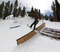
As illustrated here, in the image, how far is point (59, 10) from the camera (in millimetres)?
20375

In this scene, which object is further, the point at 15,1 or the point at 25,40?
the point at 15,1

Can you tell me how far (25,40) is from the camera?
11.6 feet

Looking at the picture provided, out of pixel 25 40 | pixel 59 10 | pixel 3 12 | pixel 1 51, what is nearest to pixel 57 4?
pixel 59 10

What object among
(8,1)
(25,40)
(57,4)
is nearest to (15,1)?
(8,1)

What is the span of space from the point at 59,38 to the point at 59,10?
2240cm

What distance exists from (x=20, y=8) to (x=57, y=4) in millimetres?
25714

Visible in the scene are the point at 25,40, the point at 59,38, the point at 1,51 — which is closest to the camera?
the point at 1,51

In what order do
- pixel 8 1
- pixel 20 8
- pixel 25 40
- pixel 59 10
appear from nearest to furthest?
1. pixel 25 40
2. pixel 59 10
3. pixel 8 1
4. pixel 20 8

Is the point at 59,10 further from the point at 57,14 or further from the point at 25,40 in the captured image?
the point at 25,40

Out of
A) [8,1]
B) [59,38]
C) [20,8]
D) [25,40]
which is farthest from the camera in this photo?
[20,8]

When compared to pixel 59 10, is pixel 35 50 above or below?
below

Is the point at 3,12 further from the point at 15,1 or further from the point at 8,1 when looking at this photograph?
the point at 15,1

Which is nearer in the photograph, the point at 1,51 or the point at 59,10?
the point at 1,51

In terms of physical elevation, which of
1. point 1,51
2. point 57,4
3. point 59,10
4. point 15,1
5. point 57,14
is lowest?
point 1,51
